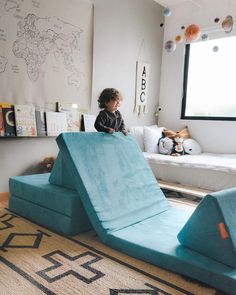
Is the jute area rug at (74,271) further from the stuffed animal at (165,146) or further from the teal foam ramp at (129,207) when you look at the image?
the stuffed animal at (165,146)

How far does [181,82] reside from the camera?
438 centimetres

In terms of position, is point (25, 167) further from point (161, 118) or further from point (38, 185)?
point (161, 118)

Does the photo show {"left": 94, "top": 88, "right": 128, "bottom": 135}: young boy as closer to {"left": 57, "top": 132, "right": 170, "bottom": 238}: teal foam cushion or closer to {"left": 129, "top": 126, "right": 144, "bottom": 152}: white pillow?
{"left": 57, "top": 132, "right": 170, "bottom": 238}: teal foam cushion

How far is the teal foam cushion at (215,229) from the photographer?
4.76ft

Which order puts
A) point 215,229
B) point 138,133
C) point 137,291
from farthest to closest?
point 138,133 → point 215,229 → point 137,291

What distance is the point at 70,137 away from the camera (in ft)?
6.95

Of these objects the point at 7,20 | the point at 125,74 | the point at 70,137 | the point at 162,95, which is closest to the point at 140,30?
the point at 125,74

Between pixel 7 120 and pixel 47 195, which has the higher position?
pixel 7 120

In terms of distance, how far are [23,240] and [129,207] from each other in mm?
776

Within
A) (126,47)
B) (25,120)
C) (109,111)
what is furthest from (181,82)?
(25,120)

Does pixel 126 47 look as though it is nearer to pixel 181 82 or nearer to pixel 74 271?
pixel 181 82

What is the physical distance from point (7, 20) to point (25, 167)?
59.3 inches

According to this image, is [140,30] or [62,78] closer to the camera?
[62,78]

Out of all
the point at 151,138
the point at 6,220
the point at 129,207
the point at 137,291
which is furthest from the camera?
the point at 151,138
